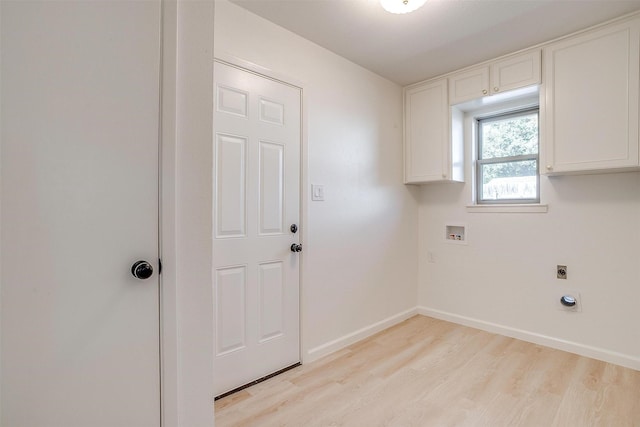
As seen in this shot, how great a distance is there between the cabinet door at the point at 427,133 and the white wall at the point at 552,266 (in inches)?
12.6

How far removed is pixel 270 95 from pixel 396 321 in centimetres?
237

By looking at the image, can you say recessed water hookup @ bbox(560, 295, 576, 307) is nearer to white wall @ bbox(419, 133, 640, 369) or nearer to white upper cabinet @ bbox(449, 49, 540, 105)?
white wall @ bbox(419, 133, 640, 369)

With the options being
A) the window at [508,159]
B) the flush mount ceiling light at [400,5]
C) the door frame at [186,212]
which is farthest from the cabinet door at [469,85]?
the door frame at [186,212]

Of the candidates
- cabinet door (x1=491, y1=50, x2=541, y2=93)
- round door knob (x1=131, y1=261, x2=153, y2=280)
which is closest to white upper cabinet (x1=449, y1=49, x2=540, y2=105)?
cabinet door (x1=491, y1=50, x2=541, y2=93)

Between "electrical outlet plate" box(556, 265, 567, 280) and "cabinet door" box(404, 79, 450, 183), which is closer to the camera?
"electrical outlet plate" box(556, 265, 567, 280)

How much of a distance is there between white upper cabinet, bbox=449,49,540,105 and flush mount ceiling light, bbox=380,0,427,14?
1212 mm

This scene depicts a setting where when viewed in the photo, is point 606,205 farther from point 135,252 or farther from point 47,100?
point 47,100

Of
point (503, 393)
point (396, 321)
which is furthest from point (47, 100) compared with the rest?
point (396, 321)

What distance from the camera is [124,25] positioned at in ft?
2.93

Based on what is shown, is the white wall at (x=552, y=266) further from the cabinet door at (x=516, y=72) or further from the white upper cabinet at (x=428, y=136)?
the cabinet door at (x=516, y=72)

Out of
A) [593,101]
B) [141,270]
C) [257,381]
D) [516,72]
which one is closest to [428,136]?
[516,72]

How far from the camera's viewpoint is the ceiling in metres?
1.92

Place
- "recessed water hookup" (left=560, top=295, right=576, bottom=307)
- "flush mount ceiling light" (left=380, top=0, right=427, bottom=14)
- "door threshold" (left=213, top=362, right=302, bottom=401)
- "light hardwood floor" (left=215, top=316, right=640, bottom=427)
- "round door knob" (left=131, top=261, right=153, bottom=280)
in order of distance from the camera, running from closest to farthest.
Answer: "round door knob" (left=131, top=261, right=153, bottom=280)
"light hardwood floor" (left=215, top=316, right=640, bottom=427)
"flush mount ceiling light" (left=380, top=0, right=427, bottom=14)
"door threshold" (left=213, top=362, right=302, bottom=401)
"recessed water hookup" (left=560, top=295, right=576, bottom=307)

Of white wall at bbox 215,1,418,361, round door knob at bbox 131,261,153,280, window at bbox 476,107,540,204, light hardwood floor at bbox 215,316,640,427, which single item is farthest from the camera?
window at bbox 476,107,540,204
